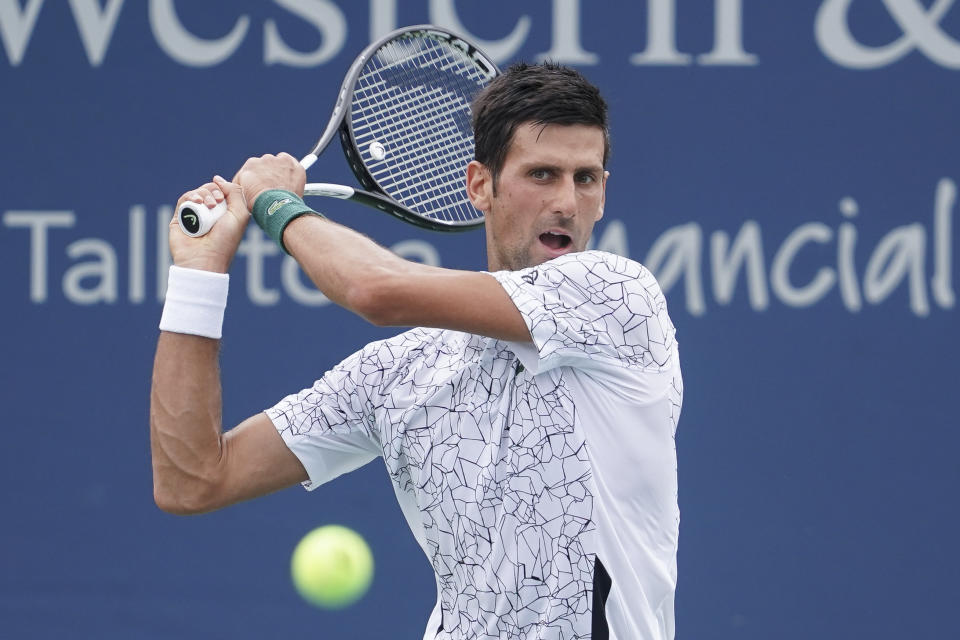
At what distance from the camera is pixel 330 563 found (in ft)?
14.1

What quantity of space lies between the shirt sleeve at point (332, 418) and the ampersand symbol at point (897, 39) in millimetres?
2344

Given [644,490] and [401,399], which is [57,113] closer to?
[401,399]

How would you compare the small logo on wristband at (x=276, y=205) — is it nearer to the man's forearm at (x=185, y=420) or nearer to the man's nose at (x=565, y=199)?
the man's forearm at (x=185, y=420)

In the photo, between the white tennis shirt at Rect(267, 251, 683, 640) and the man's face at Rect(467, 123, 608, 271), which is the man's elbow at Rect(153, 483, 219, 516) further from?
the man's face at Rect(467, 123, 608, 271)

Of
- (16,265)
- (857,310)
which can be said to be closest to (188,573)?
(16,265)

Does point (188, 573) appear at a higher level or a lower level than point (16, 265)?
lower

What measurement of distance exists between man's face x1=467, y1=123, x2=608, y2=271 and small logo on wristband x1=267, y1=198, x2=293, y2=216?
36cm

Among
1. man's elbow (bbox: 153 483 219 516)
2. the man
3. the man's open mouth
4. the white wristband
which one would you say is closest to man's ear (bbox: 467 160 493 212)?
the man

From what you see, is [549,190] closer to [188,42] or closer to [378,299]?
[378,299]

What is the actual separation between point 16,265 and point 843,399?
8.03 feet

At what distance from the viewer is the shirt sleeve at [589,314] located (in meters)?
2.13

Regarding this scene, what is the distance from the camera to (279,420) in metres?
2.46

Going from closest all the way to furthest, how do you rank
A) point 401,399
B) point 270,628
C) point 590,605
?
point 590,605 → point 401,399 → point 270,628

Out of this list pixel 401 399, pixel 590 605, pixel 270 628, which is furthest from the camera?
pixel 270 628
